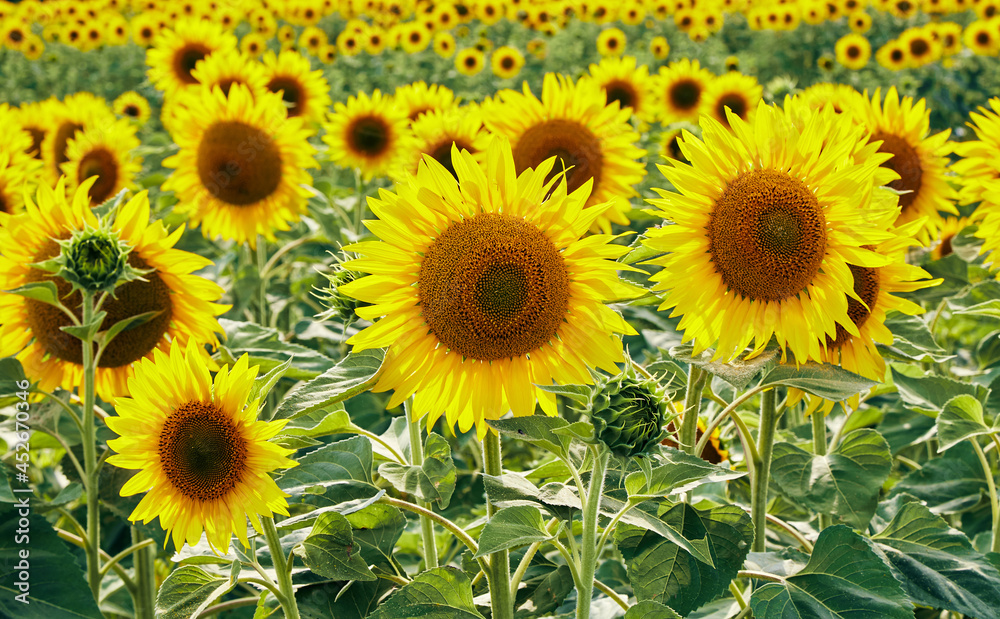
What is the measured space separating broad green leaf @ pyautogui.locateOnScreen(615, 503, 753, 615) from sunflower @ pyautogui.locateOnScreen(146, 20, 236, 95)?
3.83 m

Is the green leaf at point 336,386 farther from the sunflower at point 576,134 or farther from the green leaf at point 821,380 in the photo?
the sunflower at point 576,134

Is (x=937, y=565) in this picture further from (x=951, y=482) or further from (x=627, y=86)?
(x=627, y=86)

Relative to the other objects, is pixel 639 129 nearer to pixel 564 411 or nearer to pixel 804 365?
pixel 564 411

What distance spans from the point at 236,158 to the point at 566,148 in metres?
1.21

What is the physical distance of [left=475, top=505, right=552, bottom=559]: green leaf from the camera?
117cm

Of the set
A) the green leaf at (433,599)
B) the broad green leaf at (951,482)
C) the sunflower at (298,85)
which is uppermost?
the sunflower at (298,85)

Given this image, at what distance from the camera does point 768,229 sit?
4.66 feet

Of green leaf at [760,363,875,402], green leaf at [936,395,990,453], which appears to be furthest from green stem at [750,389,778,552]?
green leaf at [936,395,990,453]

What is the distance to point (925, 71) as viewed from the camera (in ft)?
25.5

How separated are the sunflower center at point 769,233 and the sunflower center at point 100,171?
286 cm

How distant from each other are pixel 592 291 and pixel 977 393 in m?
1.21

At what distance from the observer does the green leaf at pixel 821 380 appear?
4.42ft

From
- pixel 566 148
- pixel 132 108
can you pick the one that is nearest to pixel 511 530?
pixel 566 148

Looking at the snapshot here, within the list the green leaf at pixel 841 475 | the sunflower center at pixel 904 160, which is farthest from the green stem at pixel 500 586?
the sunflower center at pixel 904 160
